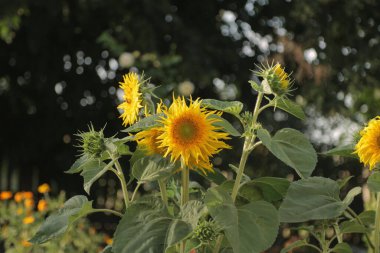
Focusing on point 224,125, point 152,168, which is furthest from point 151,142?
point 224,125

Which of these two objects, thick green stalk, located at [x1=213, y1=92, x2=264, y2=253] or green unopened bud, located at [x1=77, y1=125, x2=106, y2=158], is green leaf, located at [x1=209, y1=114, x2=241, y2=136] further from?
green unopened bud, located at [x1=77, y1=125, x2=106, y2=158]

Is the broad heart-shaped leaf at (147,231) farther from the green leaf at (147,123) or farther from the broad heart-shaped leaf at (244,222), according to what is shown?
the green leaf at (147,123)

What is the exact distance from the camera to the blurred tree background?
6223 mm

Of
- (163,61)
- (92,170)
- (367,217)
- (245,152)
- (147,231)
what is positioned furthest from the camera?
(163,61)

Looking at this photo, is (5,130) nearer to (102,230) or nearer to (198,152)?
(102,230)

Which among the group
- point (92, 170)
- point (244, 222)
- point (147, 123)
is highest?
point (147, 123)

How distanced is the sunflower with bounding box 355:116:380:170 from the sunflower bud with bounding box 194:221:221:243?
0.40 meters

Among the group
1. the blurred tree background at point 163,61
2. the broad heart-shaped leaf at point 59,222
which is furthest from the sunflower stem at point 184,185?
the blurred tree background at point 163,61

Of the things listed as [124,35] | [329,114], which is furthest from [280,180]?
[329,114]

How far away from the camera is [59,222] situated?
1594mm

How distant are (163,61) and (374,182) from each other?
15.5 feet

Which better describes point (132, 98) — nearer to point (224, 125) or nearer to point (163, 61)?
point (224, 125)

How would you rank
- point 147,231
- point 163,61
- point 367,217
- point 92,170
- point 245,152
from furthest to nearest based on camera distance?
point 163,61 → point 367,217 → point 92,170 → point 245,152 → point 147,231

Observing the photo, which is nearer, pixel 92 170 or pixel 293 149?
pixel 293 149
